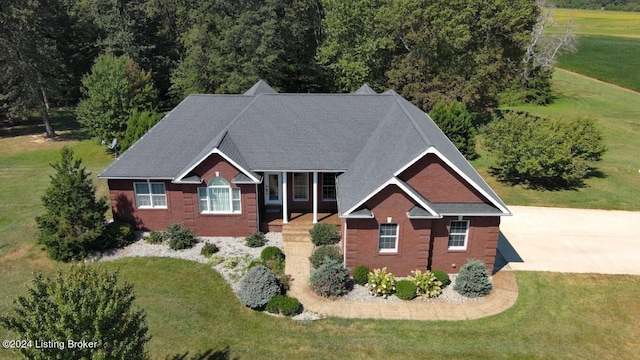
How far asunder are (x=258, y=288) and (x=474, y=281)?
977 cm

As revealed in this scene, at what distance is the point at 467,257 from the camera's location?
21.8m

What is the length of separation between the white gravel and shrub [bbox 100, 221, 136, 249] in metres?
0.32

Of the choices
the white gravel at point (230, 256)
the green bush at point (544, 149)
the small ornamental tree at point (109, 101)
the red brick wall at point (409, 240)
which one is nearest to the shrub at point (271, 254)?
the white gravel at point (230, 256)

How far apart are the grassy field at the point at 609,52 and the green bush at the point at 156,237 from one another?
256 feet

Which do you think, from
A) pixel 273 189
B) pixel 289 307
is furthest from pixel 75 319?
pixel 273 189

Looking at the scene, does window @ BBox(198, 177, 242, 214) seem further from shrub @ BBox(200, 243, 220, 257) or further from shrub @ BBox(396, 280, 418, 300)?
shrub @ BBox(396, 280, 418, 300)

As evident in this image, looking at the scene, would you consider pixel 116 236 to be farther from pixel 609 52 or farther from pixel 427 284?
pixel 609 52

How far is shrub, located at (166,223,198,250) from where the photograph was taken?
2408cm

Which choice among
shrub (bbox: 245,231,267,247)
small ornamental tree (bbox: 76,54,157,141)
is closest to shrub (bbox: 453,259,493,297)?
shrub (bbox: 245,231,267,247)

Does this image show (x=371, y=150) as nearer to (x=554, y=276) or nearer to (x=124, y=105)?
(x=554, y=276)

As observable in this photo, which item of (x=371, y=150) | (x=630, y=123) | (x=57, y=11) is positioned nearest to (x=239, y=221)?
(x=371, y=150)

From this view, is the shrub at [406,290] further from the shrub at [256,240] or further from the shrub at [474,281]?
the shrub at [256,240]

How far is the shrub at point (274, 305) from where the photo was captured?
18.9 m

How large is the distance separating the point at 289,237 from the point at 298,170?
3.85m
